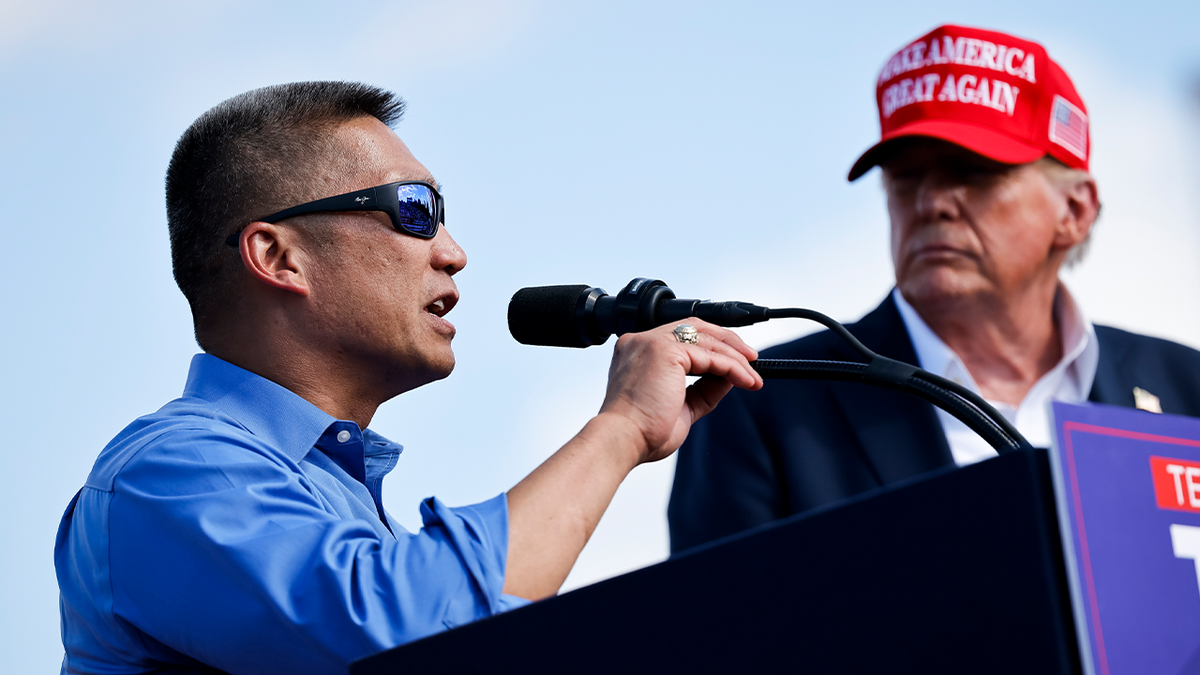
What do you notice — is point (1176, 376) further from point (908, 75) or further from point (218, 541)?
point (218, 541)

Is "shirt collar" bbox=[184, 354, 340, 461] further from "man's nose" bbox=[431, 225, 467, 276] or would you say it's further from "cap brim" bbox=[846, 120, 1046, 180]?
"cap brim" bbox=[846, 120, 1046, 180]

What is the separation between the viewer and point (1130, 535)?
790 millimetres

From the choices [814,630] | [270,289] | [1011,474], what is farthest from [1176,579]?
[270,289]

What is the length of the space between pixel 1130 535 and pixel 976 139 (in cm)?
228

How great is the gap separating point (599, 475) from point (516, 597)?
20 centimetres

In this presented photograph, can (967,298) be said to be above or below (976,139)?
below

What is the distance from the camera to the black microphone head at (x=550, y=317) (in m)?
1.71

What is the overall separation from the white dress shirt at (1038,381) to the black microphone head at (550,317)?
1332 mm

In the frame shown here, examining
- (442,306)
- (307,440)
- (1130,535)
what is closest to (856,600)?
(1130,535)

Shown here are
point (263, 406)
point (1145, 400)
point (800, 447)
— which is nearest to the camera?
point (263, 406)

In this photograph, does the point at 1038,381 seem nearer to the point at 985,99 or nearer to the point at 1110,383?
the point at 1110,383

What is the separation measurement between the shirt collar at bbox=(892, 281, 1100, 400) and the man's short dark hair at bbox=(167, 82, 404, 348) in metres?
1.53

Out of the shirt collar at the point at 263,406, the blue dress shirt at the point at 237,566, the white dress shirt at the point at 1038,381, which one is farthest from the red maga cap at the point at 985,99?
the blue dress shirt at the point at 237,566

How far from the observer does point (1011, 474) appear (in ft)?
2.55
